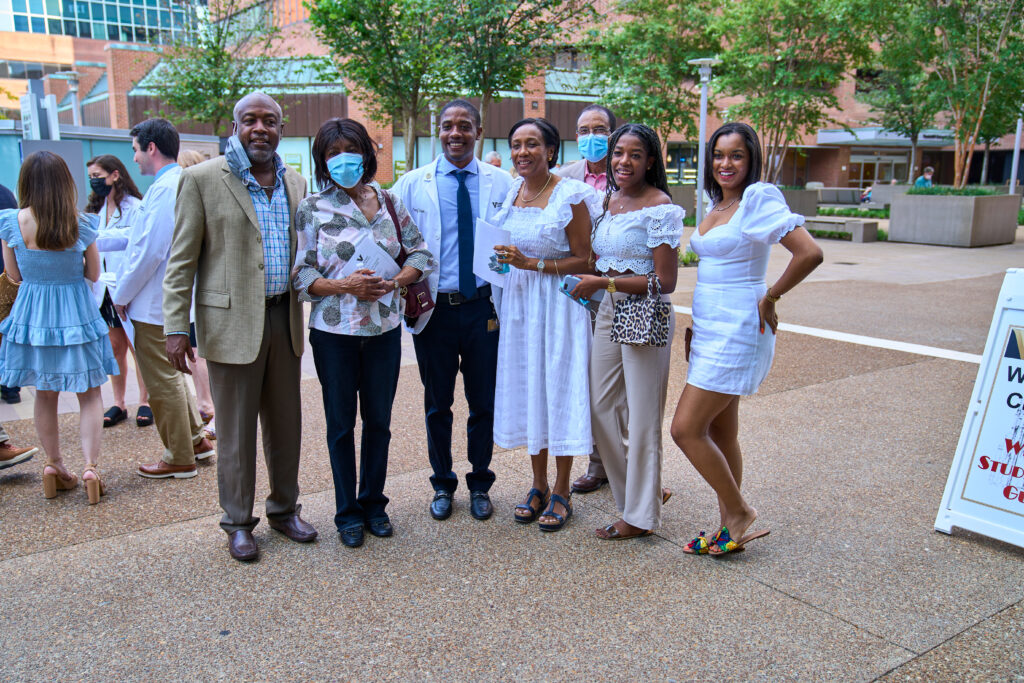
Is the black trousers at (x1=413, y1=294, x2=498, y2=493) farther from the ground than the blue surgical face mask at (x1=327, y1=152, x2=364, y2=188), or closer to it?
closer to it

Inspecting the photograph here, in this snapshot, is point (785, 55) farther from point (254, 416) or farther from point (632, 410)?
point (254, 416)

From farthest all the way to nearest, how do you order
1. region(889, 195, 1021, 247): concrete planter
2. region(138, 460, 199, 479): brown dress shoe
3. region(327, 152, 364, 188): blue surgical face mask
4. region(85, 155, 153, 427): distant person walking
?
region(889, 195, 1021, 247): concrete planter
region(85, 155, 153, 427): distant person walking
region(138, 460, 199, 479): brown dress shoe
region(327, 152, 364, 188): blue surgical face mask

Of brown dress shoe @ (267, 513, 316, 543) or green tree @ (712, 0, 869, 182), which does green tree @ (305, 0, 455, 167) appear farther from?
green tree @ (712, 0, 869, 182)

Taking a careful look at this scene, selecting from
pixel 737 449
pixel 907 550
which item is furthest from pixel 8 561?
pixel 907 550

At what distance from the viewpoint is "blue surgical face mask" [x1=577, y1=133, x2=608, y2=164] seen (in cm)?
471

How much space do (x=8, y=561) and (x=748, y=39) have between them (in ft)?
74.8

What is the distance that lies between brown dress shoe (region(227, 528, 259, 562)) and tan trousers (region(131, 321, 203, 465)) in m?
1.21

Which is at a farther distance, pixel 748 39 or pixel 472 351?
pixel 748 39

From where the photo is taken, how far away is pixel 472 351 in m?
4.21

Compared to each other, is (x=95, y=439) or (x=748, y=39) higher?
(x=748, y=39)

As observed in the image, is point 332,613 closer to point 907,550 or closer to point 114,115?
point 907,550

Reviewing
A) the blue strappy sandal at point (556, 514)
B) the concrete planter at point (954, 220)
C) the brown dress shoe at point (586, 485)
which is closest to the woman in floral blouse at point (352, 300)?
the blue strappy sandal at point (556, 514)

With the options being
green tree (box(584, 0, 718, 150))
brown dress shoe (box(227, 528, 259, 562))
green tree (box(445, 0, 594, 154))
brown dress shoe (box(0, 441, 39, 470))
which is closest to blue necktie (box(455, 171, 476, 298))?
brown dress shoe (box(227, 528, 259, 562))

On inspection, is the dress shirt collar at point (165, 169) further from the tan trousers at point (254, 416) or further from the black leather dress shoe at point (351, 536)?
the black leather dress shoe at point (351, 536)
